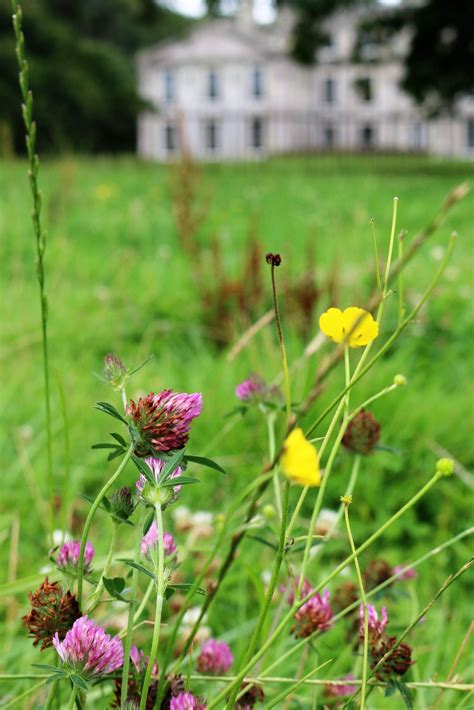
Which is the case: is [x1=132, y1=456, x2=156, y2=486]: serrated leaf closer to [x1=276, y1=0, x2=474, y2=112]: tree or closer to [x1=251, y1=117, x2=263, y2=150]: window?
[x1=276, y1=0, x2=474, y2=112]: tree

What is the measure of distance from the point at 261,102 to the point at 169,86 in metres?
4.39

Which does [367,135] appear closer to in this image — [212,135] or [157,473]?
[212,135]

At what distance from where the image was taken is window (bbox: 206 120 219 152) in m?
38.7

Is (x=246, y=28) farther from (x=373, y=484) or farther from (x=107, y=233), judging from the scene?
(x=373, y=484)

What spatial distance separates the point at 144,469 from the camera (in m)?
0.48

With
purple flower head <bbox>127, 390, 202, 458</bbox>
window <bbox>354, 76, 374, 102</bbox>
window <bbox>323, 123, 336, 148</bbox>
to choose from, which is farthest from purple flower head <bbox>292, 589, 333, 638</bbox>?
window <bbox>323, 123, 336, 148</bbox>

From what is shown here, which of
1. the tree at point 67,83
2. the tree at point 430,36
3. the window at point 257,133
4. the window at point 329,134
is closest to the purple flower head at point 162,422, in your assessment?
the tree at point 67,83

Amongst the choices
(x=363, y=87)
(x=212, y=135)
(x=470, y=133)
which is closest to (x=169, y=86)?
(x=212, y=135)

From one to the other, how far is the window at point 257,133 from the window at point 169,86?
4.05 meters

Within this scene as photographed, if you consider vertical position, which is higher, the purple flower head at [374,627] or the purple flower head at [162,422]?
the purple flower head at [162,422]

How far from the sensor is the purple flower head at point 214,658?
2.37 feet

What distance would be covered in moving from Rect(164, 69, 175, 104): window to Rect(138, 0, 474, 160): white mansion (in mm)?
46

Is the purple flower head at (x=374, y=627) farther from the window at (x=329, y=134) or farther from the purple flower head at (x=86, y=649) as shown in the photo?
the window at (x=329, y=134)

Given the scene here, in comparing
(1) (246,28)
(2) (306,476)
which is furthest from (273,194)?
(1) (246,28)
